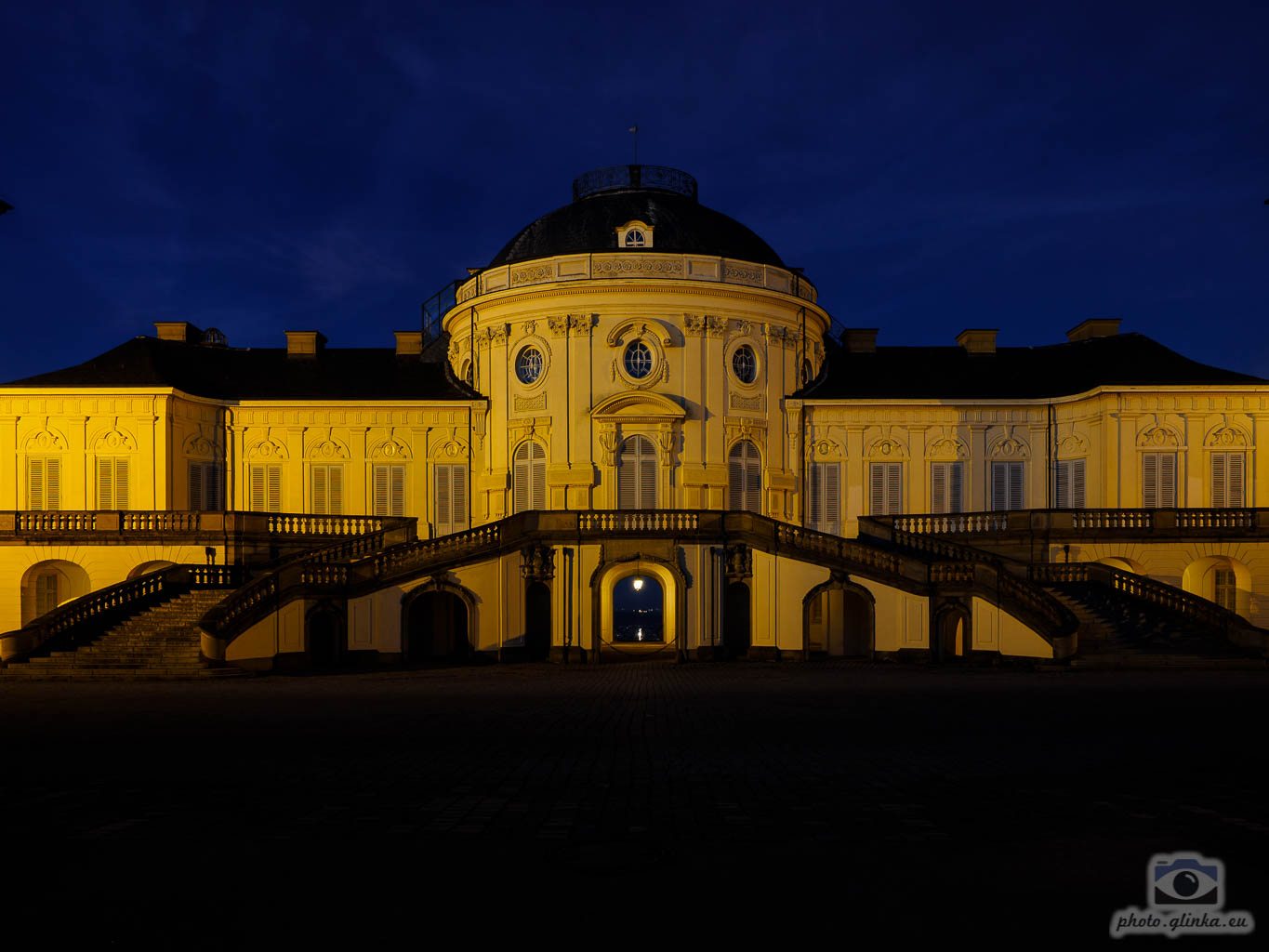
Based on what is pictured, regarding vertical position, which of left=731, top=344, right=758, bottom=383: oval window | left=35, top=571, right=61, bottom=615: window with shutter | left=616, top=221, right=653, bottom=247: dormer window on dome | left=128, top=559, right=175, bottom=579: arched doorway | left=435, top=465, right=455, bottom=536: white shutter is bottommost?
left=35, top=571, right=61, bottom=615: window with shutter

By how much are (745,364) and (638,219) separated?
6.25m

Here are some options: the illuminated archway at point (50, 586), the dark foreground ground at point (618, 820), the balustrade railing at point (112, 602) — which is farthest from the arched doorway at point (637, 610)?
the dark foreground ground at point (618, 820)

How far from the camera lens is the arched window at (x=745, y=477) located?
3934 centimetres

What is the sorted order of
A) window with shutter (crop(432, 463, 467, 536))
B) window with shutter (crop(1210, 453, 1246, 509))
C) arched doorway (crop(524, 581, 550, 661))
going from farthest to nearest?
1. window with shutter (crop(432, 463, 467, 536))
2. window with shutter (crop(1210, 453, 1246, 509))
3. arched doorway (crop(524, 581, 550, 661))

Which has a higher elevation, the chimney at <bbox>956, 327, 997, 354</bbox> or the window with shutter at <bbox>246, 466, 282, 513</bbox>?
the chimney at <bbox>956, 327, 997, 354</bbox>

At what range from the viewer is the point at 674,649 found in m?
34.5

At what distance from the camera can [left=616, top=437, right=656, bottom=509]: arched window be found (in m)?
38.4

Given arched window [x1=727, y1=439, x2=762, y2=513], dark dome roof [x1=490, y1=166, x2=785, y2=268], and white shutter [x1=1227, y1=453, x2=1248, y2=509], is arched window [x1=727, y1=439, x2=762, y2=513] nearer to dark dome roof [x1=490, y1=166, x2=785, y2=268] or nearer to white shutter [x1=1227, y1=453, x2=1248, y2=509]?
dark dome roof [x1=490, y1=166, x2=785, y2=268]

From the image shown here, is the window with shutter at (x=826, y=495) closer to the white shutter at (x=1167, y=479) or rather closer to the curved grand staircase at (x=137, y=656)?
the white shutter at (x=1167, y=479)

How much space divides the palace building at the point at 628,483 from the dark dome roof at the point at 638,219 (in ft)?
0.57

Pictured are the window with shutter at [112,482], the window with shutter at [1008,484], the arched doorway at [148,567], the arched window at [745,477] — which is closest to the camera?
the arched doorway at [148,567]

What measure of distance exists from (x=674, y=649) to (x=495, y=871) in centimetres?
2712

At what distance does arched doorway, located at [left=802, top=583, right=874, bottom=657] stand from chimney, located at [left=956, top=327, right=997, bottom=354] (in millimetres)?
13617

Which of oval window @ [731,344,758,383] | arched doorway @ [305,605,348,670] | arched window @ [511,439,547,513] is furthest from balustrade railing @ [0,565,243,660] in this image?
oval window @ [731,344,758,383]
